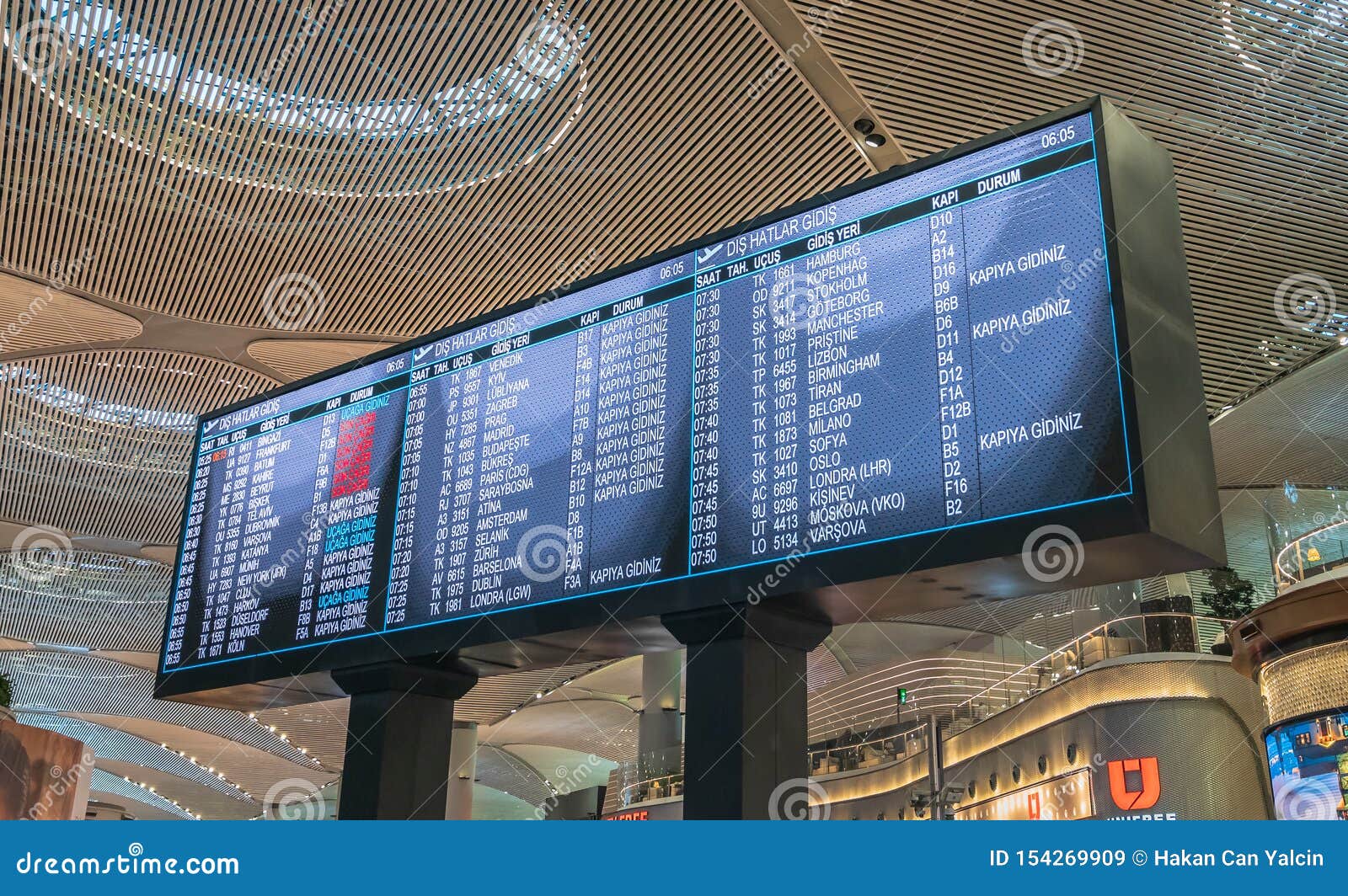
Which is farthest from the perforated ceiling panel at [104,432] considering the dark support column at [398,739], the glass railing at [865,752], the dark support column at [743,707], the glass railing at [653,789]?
the dark support column at [743,707]

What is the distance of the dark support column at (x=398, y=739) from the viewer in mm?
6820

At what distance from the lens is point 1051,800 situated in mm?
13703

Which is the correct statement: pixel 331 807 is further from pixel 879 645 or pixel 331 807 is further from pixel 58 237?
pixel 58 237

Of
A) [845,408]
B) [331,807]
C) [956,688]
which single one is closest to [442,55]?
[845,408]

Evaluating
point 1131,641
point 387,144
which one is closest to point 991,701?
point 1131,641

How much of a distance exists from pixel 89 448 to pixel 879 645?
18.3 meters

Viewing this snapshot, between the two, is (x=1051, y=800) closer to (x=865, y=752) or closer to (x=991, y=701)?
(x=991, y=701)

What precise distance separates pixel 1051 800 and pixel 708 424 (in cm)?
963

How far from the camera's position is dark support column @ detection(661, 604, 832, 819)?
208 inches

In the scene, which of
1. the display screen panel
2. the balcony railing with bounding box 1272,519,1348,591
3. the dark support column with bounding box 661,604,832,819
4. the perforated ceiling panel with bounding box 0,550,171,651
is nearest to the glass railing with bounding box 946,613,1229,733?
the balcony railing with bounding box 1272,519,1348,591

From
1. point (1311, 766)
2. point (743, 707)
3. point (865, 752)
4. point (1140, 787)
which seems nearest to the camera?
point (743, 707)

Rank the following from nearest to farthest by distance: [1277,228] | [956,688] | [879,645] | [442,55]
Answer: [442,55] → [1277,228] → [956,688] → [879,645]

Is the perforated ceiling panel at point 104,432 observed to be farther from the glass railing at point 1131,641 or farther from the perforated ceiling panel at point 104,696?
the glass railing at point 1131,641

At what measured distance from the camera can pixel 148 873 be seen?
2.63 meters
